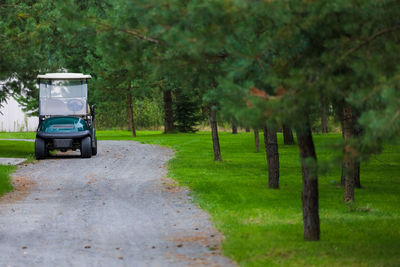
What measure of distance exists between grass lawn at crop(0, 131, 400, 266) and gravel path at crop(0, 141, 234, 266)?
449 millimetres

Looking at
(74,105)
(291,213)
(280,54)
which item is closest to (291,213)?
(291,213)

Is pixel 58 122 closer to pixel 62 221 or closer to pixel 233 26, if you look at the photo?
pixel 62 221

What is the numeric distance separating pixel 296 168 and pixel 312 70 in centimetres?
1483

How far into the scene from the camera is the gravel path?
8062mm

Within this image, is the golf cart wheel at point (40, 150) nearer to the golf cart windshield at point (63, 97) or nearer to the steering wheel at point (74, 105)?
the golf cart windshield at point (63, 97)

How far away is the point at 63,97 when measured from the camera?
25.5m

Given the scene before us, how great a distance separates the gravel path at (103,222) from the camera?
317 inches

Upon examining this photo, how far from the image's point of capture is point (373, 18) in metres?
6.68

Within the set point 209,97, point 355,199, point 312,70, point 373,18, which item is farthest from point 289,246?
point 355,199

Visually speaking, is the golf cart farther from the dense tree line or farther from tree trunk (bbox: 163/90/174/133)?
tree trunk (bbox: 163/90/174/133)

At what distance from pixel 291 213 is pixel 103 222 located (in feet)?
10.7

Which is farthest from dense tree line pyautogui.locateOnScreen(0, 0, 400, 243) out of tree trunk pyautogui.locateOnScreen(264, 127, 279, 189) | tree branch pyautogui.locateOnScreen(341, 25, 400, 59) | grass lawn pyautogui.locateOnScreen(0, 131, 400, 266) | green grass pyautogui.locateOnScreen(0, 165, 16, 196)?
green grass pyautogui.locateOnScreen(0, 165, 16, 196)

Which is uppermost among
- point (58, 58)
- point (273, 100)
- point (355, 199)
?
point (58, 58)

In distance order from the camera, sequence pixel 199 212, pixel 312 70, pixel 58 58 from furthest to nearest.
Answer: pixel 58 58
pixel 199 212
pixel 312 70
